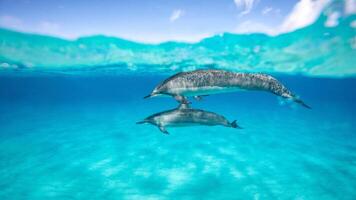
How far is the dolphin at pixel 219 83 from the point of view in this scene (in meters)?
5.48

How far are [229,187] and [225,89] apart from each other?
4427 mm

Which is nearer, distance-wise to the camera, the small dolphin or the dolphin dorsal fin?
the dolphin dorsal fin

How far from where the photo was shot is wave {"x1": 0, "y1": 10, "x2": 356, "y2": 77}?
Answer: 22.0 m

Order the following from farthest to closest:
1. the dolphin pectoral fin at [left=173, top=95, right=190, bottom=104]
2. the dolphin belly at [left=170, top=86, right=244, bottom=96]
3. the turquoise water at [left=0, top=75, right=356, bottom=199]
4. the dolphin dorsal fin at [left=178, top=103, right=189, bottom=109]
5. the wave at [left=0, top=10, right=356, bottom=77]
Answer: the wave at [left=0, top=10, right=356, bottom=77] < the turquoise water at [left=0, top=75, right=356, bottom=199] < the dolphin dorsal fin at [left=178, top=103, right=189, bottom=109] < the dolphin pectoral fin at [left=173, top=95, right=190, bottom=104] < the dolphin belly at [left=170, top=86, right=244, bottom=96]

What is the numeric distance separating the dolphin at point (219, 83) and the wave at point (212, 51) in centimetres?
1454

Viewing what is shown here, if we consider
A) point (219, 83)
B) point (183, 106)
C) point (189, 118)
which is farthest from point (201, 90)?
point (189, 118)

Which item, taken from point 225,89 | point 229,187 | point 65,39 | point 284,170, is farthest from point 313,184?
point 65,39

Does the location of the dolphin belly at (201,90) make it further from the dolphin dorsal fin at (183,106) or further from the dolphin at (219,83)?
the dolphin dorsal fin at (183,106)

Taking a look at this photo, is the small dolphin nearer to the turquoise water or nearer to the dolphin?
the dolphin

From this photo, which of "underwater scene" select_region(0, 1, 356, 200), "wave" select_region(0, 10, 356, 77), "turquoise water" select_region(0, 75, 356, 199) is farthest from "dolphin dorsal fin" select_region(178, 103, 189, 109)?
"wave" select_region(0, 10, 356, 77)

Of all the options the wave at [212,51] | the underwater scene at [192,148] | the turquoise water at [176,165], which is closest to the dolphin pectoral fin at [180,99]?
the underwater scene at [192,148]

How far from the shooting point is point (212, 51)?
26156mm

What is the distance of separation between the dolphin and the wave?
14.5 meters

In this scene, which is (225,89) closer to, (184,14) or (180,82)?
(180,82)
